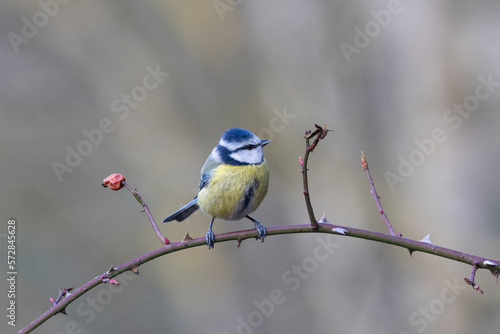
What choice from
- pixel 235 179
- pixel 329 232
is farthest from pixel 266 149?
pixel 329 232

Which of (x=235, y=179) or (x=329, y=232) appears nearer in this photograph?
(x=329, y=232)

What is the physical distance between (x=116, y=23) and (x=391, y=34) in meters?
4.35

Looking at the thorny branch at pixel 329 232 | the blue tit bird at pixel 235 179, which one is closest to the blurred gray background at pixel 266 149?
the blue tit bird at pixel 235 179

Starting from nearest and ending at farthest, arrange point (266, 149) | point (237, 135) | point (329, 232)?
point (329, 232) < point (237, 135) < point (266, 149)

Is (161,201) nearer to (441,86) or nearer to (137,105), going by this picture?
(137,105)

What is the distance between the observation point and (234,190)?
11.1ft

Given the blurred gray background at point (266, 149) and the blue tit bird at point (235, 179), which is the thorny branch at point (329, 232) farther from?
the blurred gray background at point (266, 149)

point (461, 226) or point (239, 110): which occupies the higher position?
point (239, 110)

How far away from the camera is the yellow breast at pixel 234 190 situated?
3.40m

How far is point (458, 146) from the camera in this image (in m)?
6.89

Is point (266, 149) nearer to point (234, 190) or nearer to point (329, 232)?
point (234, 190)

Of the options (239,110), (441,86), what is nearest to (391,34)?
(441,86)

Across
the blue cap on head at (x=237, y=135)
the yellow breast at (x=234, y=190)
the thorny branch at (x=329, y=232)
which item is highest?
the blue cap on head at (x=237, y=135)

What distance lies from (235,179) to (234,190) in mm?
79
